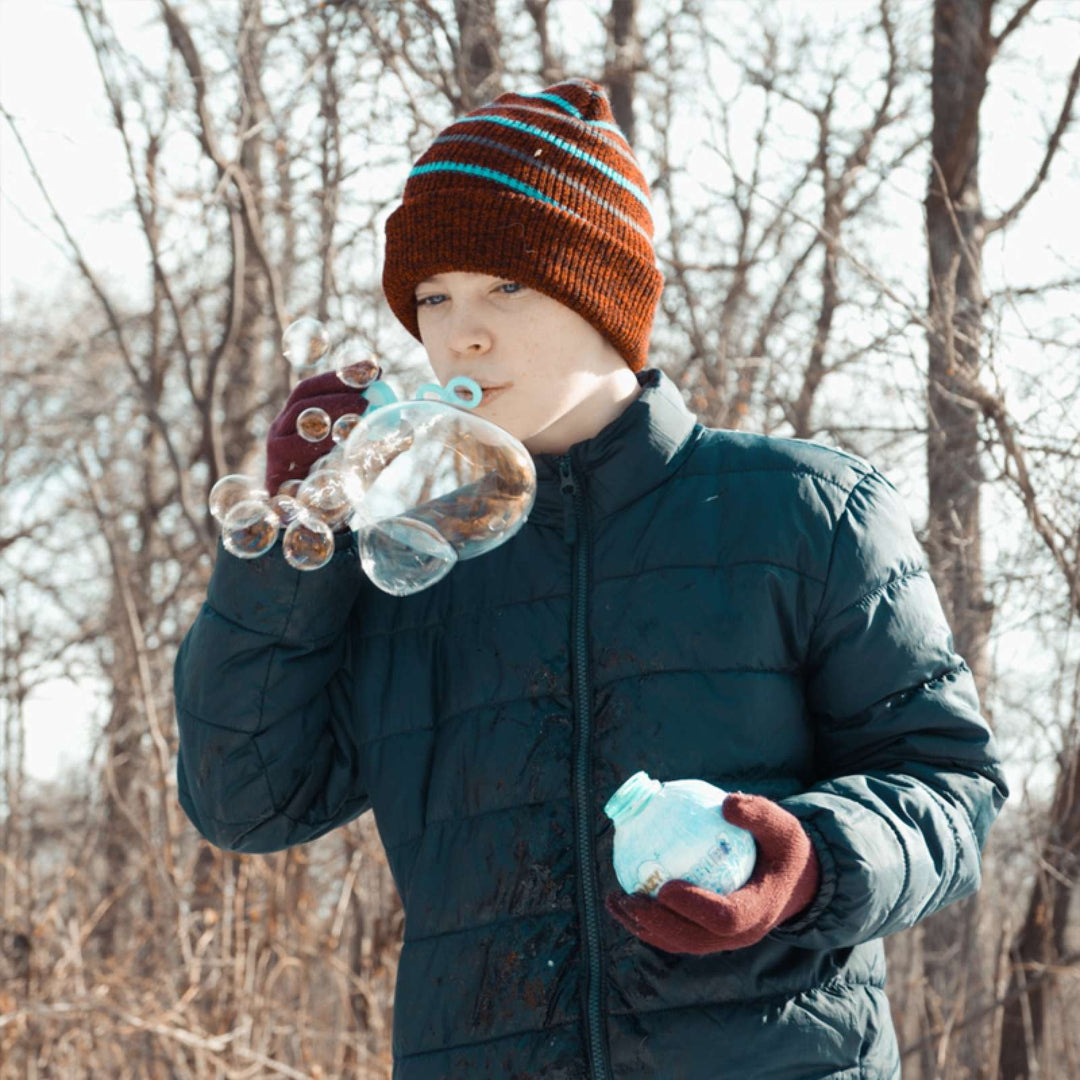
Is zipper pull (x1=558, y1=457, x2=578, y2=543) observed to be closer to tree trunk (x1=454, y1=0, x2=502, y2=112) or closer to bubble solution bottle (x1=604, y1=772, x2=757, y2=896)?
bubble solution bottle (x1=604, y1=772, x2=757, y2=896)

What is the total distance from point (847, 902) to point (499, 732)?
52cm

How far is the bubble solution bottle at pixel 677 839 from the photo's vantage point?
57.7 inches

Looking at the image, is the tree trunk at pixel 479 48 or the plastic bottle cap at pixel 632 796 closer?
the plastic bottle cap at pixel 632 796

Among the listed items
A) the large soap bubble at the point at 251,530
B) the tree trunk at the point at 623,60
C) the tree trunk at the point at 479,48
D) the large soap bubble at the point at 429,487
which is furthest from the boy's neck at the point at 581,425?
the tree trunk at the point at 623,60

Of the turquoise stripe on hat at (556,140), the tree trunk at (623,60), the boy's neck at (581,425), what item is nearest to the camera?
the boy's neck at (581,425)

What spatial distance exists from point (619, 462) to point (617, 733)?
1.32 feet

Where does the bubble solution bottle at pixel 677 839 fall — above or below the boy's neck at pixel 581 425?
below

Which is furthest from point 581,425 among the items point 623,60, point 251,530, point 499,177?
point 623,60

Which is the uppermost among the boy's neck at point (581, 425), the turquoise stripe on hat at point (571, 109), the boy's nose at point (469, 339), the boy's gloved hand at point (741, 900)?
the turquoise stripe on hat at point (571, 109)

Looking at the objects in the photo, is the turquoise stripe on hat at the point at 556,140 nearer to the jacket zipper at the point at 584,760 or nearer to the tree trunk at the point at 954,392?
the jacket zipper at the point at 584,760

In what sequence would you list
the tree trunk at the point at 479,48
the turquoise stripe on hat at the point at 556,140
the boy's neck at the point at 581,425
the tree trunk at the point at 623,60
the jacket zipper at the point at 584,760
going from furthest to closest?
the tree trunk at the point at 623,60 → the tree trunk at the point at 479,48 → the turquoise stripe on hat at the point at 556,140 → the boy's neck at the point at 581,425 → the jacket zipper at the point at 584,760

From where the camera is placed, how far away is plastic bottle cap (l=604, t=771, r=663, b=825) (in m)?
1.52

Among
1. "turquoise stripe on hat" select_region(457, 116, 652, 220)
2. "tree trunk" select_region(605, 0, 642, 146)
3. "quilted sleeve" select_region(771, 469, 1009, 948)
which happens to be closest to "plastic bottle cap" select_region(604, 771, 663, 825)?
"quilted sleeve" select_region(771, 469, 1009, 948)

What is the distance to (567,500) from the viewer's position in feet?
6.64
